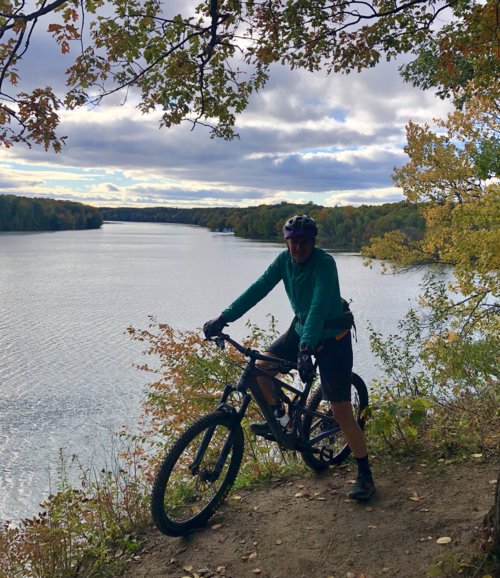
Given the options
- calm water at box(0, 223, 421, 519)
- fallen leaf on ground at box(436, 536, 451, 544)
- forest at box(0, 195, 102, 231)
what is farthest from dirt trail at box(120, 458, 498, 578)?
forest at box(0, 195, 102, 231)

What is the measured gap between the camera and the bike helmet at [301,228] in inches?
139

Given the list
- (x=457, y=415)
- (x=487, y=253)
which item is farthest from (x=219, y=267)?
(x=457, y=415)

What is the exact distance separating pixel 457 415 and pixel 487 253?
184 inches

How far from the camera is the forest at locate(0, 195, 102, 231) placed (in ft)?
371

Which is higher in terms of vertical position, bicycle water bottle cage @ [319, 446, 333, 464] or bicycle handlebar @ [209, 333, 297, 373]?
bicycle handlebar @ [209, 333, 297, 373]

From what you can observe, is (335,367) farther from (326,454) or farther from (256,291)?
(326,454)

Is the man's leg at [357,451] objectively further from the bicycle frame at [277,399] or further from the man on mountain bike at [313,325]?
the bicycle frame at [277,399]

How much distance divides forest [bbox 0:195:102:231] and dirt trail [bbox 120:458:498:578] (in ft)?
387

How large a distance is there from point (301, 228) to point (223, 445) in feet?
5.26

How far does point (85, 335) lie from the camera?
22781 millimetres

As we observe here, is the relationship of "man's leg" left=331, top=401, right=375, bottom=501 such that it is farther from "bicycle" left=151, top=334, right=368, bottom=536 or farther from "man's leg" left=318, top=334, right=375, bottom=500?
"bicycle" left=151, top=334, right=368, bottom=536

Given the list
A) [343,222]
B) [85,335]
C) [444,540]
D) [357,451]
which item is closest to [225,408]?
[357,451]

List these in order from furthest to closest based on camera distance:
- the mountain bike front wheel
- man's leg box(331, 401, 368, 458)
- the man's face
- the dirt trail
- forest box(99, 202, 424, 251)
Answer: forest box(99, 202, 424, 251), man's leg box(331, 401, 368, 458), the man's face, the mountain bike front wheel, the dirt trail

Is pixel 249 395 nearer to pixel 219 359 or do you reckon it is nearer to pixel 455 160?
pixel 219 359
